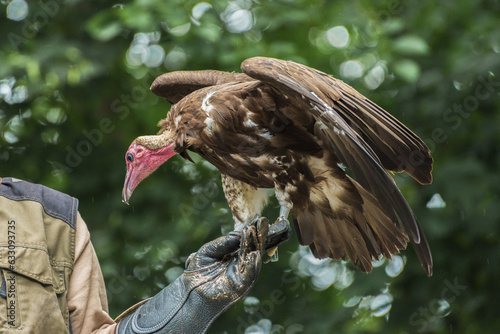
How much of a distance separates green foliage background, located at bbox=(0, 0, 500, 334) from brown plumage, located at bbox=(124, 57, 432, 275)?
1.34 metres

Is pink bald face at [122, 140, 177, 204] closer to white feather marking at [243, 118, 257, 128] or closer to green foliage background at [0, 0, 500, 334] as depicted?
white feather marking at [243, 118, 257, 128]

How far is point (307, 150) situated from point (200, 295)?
823 millimetres

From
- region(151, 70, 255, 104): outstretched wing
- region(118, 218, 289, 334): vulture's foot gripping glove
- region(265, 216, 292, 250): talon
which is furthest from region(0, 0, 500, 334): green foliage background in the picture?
region(118, 218, 289, 334): vulture's foot gripping glove

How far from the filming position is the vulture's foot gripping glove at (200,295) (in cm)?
219

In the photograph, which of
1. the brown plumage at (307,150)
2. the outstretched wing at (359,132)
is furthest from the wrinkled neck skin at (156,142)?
the outstretched wing at (359,132)

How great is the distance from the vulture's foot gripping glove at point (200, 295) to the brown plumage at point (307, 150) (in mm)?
489

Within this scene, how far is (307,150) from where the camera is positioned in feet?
9.12

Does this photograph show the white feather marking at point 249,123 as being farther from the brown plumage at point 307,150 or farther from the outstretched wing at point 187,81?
the outstretched wing at point 187,81

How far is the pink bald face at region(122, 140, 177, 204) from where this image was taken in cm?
286

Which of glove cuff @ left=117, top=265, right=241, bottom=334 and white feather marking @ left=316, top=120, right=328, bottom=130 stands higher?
white feather marking @ left=316, top=120, right=328, bottom=130

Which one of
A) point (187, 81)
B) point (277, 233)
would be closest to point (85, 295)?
point (277, 233)

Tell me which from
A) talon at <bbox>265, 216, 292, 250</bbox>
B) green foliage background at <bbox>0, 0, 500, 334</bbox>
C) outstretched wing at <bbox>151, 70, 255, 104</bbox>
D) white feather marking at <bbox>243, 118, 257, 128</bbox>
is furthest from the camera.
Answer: green foliage background at <bbox>0, 0, 500, 334</bbox>

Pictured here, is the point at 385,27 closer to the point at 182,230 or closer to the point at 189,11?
the point at 189,11

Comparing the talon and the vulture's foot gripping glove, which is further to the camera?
the talon
